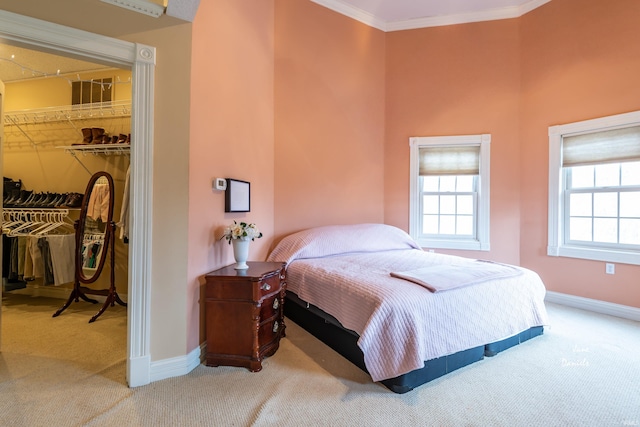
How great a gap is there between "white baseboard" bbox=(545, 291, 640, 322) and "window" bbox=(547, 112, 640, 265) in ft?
1.63

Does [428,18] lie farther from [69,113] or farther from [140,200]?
[69,113]

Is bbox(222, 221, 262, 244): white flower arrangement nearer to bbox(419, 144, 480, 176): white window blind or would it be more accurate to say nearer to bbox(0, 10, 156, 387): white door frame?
bbox(0, 10, 156, 387): white door frame

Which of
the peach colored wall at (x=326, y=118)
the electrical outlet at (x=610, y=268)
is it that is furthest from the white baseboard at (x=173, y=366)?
the electrical outlet at (x=610, y=268)

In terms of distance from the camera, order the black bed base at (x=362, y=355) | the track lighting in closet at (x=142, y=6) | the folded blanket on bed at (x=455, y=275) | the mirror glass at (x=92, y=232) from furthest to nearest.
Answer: the mirror glass at (x=92, y=232)
the folded blanket on bed at (x=455, y=275)
the black bed base at (x=362, y=355)
the track lighting in closet at (x=142, y=6)

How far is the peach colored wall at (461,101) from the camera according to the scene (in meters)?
4.09

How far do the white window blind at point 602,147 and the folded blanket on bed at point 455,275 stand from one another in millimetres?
1980

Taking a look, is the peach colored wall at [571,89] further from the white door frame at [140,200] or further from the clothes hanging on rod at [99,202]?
the clothes hanging on rod at [99,202]

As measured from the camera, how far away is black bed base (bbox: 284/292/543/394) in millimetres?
1987

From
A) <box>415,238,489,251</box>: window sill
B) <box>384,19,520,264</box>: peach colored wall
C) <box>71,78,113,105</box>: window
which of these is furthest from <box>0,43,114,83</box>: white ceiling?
<box>415,238,489,251</box>: window sill

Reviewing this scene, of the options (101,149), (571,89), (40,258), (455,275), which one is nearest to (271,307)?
(455,275)

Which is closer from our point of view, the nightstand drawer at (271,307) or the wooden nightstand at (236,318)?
the wooden nightstand at (236,318)

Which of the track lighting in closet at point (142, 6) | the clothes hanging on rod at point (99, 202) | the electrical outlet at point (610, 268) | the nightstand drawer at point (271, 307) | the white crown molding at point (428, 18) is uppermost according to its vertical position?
the white crown molding at point (428, 18)

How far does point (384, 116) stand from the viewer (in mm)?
4438

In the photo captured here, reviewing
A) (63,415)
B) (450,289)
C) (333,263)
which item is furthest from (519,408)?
(63,415)
